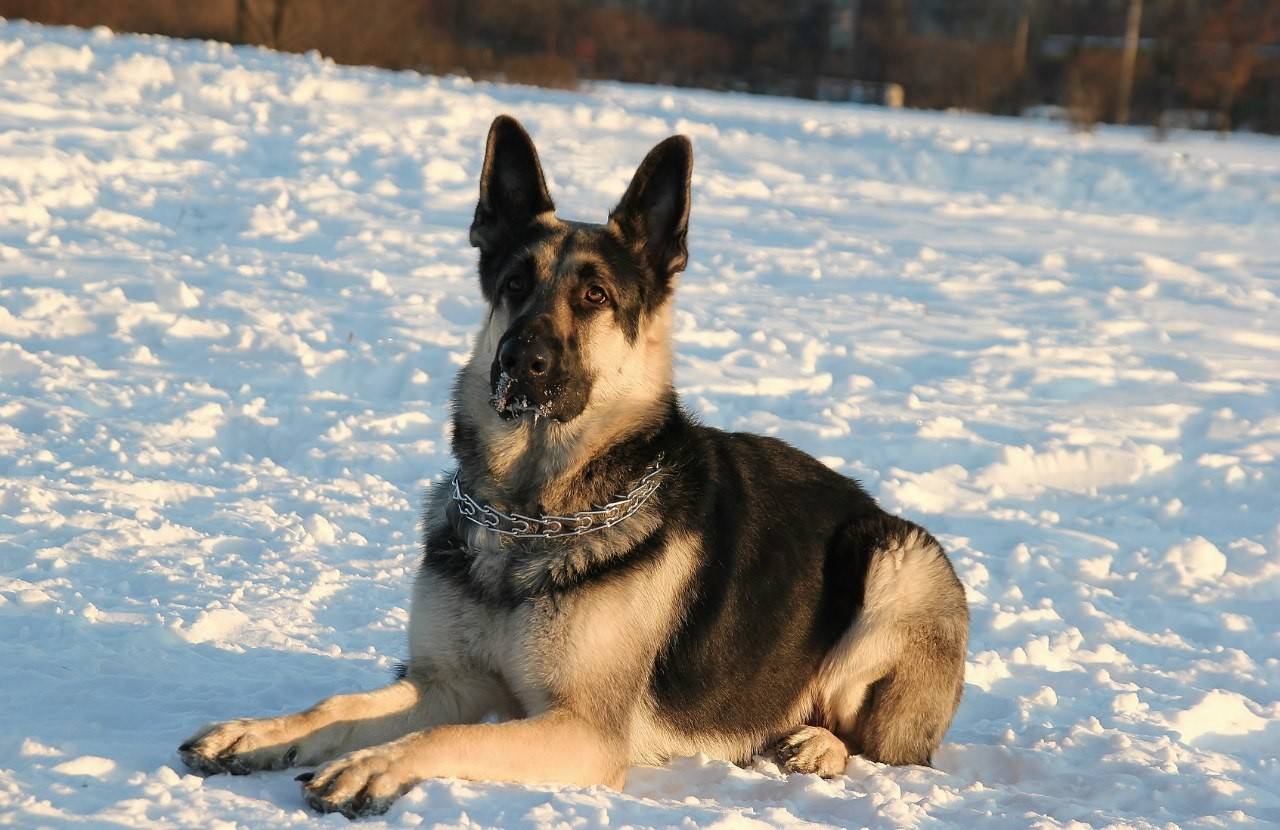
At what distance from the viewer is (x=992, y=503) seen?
8234 millimetres

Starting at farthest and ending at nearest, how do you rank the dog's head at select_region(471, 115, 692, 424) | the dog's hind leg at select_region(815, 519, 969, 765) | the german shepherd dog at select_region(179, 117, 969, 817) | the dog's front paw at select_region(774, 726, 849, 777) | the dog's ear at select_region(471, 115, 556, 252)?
the dog's hind leg at select_region(815, 519, 969, 765) < the dog's ear at select_region(471, 115, 556, 252) < the dog's front paw at select_region(774, 726, 849, 777) < the dog's head at select_region(471, 115, 692, 424) < the german shepherd dog at select_region(179, 117, 969, 817)

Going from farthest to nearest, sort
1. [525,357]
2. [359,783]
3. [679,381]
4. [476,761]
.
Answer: [679,381] < [525,357] < [476,761] < [359,783]

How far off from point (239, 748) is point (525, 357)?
1.48m

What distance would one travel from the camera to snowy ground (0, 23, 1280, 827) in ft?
16.0

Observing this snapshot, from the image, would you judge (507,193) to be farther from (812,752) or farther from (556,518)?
(812,752)

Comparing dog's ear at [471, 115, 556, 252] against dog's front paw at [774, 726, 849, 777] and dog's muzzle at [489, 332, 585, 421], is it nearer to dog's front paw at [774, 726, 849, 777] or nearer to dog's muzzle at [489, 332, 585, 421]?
dog's muzzle at [489, 332, 585, 421]

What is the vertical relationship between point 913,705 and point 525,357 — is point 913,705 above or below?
below

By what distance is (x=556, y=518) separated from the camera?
4.68 m

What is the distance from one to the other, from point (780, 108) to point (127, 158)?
16913 millimetres

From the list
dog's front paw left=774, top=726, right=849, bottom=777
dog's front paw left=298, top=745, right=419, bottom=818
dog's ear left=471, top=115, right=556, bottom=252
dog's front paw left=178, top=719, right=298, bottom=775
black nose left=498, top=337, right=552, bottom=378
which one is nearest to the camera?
dog's front paw left=298, top=745, right=419, bottom=818

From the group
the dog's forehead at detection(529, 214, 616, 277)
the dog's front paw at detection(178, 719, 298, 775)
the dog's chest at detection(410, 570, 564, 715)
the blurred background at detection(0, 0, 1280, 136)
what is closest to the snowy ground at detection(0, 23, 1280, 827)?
the dog's front paw at detection(178, 719, 298, 775)

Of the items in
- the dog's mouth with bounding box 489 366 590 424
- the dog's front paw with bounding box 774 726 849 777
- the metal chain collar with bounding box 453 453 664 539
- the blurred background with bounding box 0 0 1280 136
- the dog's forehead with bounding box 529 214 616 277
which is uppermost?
the blurred background with bounding box 0 0 1280 136

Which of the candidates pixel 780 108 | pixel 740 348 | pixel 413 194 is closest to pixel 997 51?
pixel 780 108

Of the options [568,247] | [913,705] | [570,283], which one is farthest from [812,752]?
[568,247]
